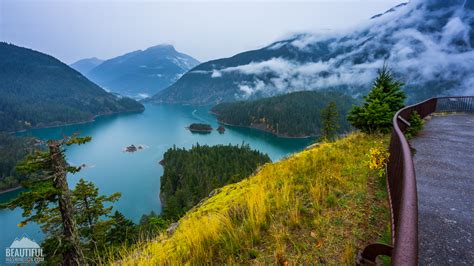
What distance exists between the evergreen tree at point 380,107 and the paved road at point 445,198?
1804mm

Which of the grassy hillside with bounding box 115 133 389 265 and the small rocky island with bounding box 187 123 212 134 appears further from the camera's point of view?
the small rocky island with bounding box 187 123 212 134

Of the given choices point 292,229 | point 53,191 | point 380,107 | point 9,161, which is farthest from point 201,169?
point 292,229

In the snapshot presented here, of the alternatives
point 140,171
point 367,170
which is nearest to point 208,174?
point 140,171

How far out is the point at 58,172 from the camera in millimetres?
14062

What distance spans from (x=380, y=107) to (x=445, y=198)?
314 inches

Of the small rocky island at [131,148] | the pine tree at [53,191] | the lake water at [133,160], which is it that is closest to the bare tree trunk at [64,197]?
the pine tree at [53,191]

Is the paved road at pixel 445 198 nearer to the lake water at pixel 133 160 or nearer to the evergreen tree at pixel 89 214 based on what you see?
the lake water at pixel 133 160

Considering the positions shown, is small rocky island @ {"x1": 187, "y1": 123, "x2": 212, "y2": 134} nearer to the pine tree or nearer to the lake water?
the lake water

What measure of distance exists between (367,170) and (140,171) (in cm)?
9814

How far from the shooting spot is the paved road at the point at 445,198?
3.76m

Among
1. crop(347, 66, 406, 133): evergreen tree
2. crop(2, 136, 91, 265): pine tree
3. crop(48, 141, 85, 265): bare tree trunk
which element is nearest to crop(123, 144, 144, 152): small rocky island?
crop(2, 136, 91, 265): pine tree

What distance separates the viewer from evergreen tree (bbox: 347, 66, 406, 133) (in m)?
12.6

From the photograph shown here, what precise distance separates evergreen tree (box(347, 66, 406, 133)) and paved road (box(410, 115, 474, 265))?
180 cm

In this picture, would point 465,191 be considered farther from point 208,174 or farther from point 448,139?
point 208,174
